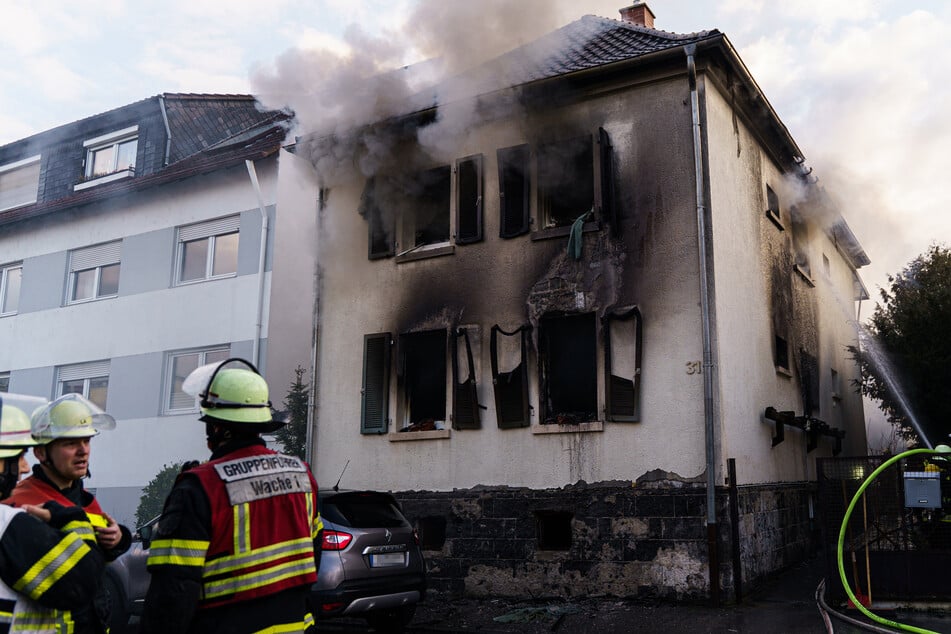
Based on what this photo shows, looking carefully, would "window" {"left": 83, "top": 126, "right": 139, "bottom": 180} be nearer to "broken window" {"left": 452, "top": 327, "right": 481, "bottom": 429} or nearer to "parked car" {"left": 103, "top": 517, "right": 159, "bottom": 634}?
"broken window" {"left": 452, "top": 327, "right": 481, "bottom": 429}

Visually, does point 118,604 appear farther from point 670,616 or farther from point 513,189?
point 513,189

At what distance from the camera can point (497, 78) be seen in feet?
38.9

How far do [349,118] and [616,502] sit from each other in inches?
266

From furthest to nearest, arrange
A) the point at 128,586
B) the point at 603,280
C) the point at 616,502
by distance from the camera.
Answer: the point at 603,280 → the point at 616,502 → the point at 128,586

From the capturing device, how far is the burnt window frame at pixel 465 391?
1139 cm

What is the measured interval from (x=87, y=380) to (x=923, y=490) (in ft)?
53.8

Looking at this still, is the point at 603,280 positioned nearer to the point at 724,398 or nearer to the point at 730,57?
the point at 724,398

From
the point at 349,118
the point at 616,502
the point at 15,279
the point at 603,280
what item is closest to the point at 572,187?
the point at 603,280

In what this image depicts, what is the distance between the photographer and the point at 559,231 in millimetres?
11297

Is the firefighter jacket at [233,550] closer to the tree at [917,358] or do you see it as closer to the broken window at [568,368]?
the broken window at [568,368]

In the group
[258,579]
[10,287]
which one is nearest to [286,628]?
[258,579]

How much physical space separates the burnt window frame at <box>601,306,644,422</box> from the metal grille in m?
2.34

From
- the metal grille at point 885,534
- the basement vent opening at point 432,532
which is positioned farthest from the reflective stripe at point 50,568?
the basement vent opening at point 432,532

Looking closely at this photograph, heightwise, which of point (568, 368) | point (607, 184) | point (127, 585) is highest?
point (607, 184)
